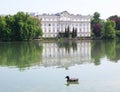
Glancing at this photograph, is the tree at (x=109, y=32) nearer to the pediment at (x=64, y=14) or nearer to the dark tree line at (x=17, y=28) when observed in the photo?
the pediment at (x=64, y=14)

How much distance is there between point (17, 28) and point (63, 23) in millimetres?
26175

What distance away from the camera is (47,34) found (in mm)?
82500

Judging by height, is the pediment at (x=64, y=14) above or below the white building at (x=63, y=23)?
above

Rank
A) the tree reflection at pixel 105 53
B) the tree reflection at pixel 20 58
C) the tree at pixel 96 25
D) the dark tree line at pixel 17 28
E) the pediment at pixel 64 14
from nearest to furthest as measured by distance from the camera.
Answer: the tree reflection at pixel 20 58
the tree reflection at pixel 105 53
the dark tree line at pixel 17 28
the tree at pixel 96 25
the pediment at pixel 64 14

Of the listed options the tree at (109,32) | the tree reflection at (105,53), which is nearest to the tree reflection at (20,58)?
the tree reflection at (105,53)

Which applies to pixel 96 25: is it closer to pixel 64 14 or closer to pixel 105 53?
pixel 64 14

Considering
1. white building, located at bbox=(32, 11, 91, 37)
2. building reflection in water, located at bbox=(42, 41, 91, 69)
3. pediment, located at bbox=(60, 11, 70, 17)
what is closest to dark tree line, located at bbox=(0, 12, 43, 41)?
white building, located at bbox=(32, 11, 91, 37)

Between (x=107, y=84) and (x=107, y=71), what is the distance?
3.64 metres

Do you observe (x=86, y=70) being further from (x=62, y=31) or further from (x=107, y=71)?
(x=62, y=31)

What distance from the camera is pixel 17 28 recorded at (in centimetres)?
6066

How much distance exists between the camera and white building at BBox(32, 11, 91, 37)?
8262 cm

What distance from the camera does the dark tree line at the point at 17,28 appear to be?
5950cm

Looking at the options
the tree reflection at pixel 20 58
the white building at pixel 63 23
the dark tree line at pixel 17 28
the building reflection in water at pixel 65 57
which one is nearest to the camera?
the tree reflection at pixel 20 58

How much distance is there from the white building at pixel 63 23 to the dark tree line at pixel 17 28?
18921mm
